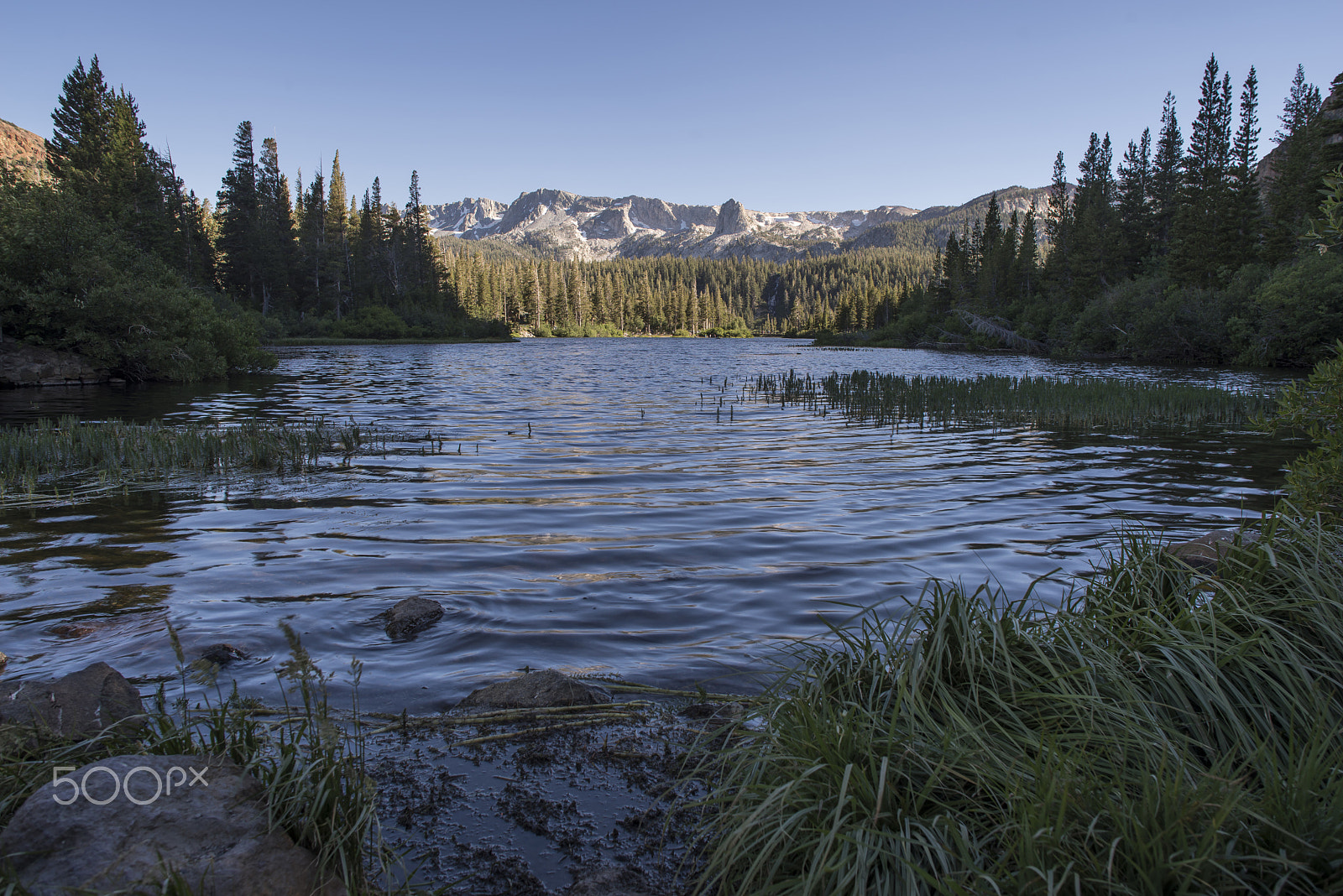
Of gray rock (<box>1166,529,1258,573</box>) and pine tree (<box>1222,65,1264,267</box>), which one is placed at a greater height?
pine tree (<box>1222,65,1264,267</box>)

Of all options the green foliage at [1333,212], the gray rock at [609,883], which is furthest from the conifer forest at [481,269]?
the gray rock at [609,883]

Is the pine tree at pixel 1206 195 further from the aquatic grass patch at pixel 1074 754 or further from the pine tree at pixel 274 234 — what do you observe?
the pine tree at pixel 274 234

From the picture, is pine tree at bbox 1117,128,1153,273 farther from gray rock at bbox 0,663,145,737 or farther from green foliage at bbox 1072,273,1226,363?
gray rock at bbox 0,663,145,737

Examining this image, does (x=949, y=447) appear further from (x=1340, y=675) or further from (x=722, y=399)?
(x=1340, y=675)

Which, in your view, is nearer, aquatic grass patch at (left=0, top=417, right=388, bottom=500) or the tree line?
aquatic grass patch at (left=0, top=417, right=388, bottom=500)

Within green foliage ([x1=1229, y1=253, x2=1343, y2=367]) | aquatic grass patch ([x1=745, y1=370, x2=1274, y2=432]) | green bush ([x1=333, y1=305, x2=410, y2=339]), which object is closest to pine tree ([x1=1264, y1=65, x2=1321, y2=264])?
green foliage ([x1=1229, y1=253, x2=1343, y2=367])

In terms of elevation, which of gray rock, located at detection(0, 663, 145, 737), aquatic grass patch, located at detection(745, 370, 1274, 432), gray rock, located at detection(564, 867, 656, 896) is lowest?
gray rock, located at detection(564, 867, 656, 896)

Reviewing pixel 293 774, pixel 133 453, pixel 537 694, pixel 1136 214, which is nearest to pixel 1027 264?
pixel 1136 214

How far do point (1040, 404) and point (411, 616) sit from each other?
1922cm

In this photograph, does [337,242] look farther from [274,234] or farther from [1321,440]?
[1321,440]

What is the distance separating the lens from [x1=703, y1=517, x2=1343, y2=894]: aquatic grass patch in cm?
234

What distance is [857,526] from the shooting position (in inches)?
388

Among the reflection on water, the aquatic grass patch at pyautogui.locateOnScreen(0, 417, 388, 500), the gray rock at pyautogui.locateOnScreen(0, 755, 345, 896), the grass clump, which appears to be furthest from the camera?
the aquatic grass patch at pyautogui.locateOnScreen(0, 417, 388, 500)

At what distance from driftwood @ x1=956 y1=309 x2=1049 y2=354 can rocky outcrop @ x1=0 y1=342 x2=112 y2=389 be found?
61882mm
